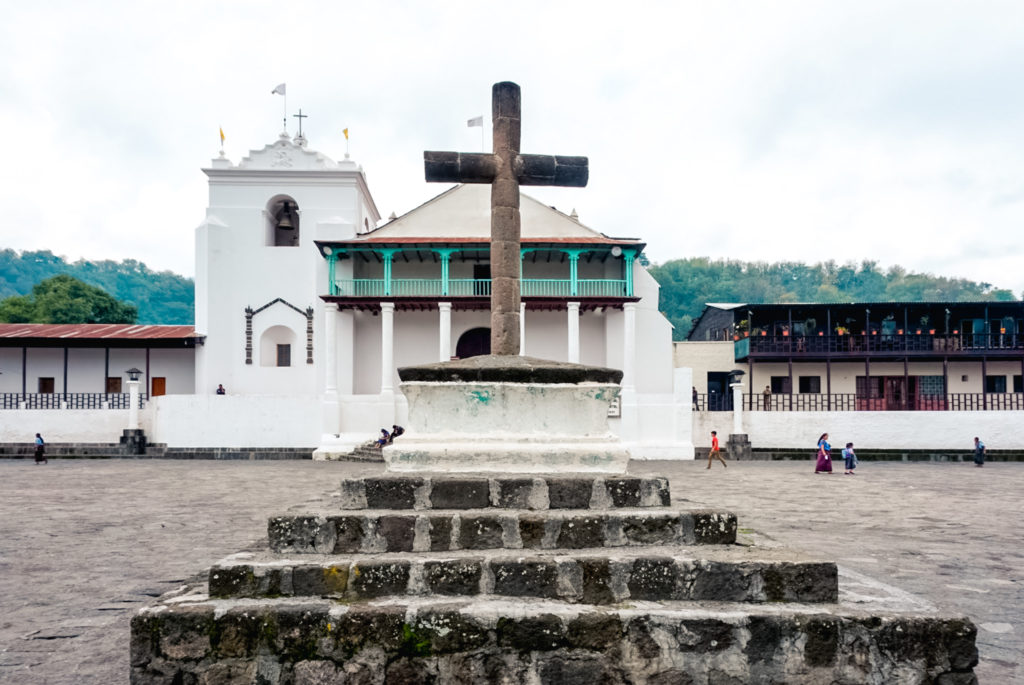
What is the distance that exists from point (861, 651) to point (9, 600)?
203 inches

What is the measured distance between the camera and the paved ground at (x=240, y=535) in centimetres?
385

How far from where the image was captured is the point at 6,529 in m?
7.55

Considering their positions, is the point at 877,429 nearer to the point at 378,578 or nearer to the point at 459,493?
the point at 459,493

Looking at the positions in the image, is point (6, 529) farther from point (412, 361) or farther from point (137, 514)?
point (412, 361)

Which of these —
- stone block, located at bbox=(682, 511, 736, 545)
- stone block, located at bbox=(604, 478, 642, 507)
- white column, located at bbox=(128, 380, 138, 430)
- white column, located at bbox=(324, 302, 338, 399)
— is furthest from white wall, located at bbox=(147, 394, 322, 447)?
stone block, located at bbox=(682, 511, 736, 545)

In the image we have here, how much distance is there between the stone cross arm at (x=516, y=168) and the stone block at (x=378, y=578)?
289 cm

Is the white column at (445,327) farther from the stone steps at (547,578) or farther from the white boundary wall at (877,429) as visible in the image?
the stone steps at (547,578)

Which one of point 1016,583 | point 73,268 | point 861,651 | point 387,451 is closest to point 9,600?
point 387,451

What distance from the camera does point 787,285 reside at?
2785 inches

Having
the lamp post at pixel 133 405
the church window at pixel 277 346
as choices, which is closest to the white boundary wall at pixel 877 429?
the church window at pixel 277 346

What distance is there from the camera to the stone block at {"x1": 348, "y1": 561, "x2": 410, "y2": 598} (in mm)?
3164

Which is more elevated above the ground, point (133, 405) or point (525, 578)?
point (133, 405)

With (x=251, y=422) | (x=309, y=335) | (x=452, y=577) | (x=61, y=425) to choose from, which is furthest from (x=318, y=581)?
(x=61, y=425)

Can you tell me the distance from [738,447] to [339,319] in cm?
1183
